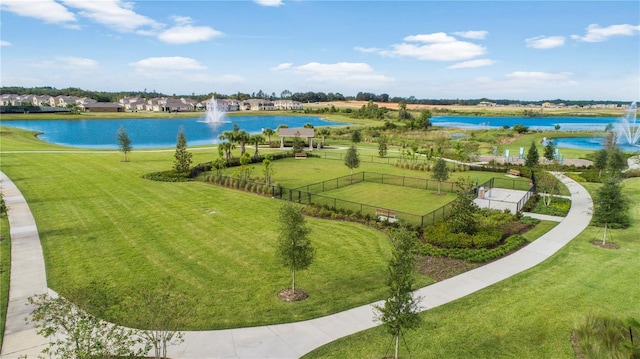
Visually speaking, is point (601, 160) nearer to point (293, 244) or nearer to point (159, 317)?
point (293, 244)

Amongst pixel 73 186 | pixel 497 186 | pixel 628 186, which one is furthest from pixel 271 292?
pixel 628 186

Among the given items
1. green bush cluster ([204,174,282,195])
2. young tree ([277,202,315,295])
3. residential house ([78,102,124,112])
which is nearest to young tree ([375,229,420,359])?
young tree ([277,202,315,295])

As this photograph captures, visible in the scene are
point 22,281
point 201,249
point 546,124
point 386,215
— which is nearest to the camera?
point 22,281

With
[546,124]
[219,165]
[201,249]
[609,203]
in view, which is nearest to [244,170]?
[219,165]

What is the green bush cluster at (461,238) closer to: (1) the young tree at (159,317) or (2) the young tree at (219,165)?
(1) the young tree at (159,317)

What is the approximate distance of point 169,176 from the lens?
3425 cm

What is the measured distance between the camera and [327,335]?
37.7ft

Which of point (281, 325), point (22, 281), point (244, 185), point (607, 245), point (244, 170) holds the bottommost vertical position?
point (281, 325)

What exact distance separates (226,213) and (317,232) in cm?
667

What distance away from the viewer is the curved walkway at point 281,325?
1066 centimetres

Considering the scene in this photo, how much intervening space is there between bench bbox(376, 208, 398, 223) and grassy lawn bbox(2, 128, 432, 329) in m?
1.35

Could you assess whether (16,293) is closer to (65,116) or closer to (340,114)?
(65,116)

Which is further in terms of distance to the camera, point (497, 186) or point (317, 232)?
point (497, 186)

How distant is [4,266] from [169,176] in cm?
1909
